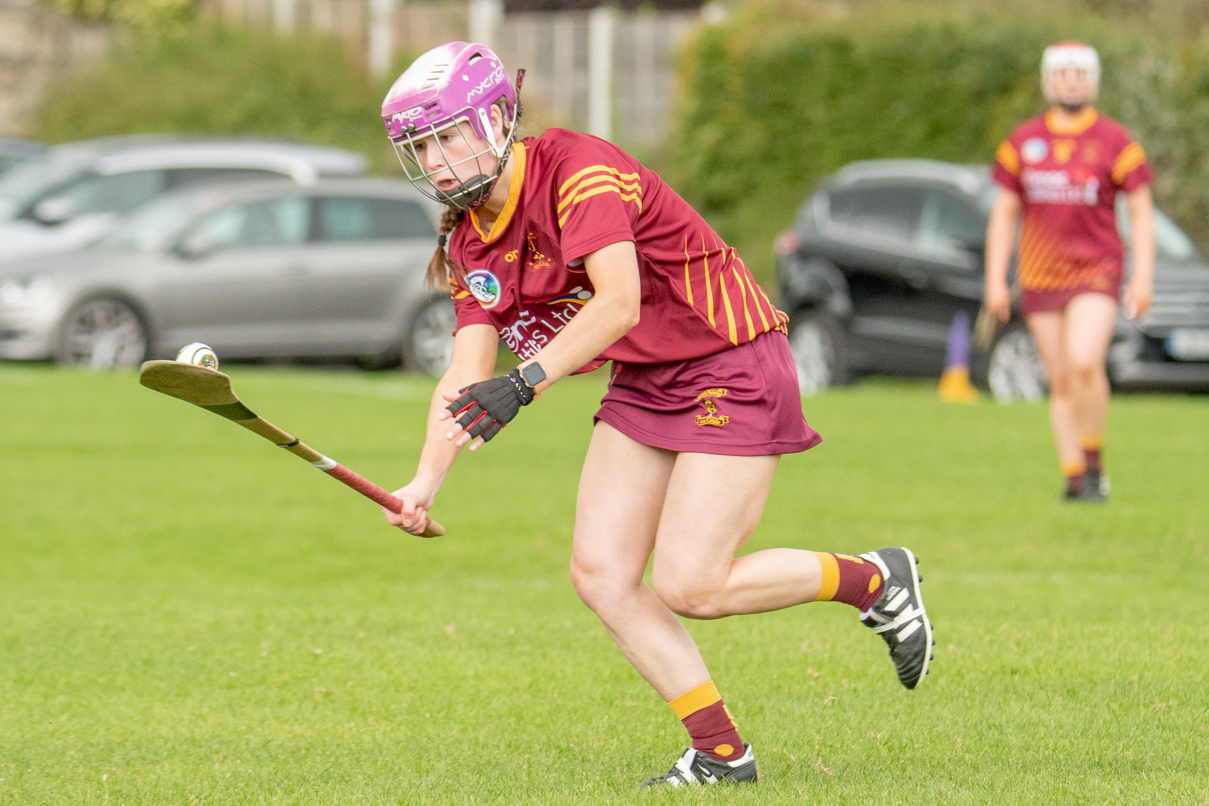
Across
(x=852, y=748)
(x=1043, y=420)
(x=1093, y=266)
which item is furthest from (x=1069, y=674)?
(x=1043, y=420)

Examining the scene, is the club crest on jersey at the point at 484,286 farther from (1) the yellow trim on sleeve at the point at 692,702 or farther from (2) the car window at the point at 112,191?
(2) the car window at the point at 112,191

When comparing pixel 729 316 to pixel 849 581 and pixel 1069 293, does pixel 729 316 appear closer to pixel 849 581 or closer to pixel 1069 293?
pixel 849 581

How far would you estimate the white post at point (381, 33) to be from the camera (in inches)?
1205

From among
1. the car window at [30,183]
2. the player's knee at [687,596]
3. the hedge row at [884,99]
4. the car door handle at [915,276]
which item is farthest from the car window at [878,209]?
the player's knee at [687,596]

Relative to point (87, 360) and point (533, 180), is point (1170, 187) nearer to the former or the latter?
point (87, 360)

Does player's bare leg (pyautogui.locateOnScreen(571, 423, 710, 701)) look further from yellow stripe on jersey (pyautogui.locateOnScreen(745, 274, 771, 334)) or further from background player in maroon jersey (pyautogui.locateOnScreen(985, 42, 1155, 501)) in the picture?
background player in maroon jersey (pyautogui.locateOnScreen(985, 42, 1155, 501))

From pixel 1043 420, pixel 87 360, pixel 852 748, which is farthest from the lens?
pixel 87 360

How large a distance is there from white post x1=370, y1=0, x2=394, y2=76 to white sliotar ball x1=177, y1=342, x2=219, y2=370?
1062 inches

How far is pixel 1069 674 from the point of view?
573 centimetres

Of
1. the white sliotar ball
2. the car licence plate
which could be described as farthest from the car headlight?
the white sliotar ball

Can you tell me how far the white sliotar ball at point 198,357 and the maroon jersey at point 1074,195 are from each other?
5.87 m

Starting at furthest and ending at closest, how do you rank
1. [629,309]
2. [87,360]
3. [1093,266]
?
[87,360] < [1093,266] < [629,309]

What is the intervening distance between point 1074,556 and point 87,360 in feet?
34.4

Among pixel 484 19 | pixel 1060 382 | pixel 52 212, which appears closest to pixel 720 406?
pixel 1060 382
